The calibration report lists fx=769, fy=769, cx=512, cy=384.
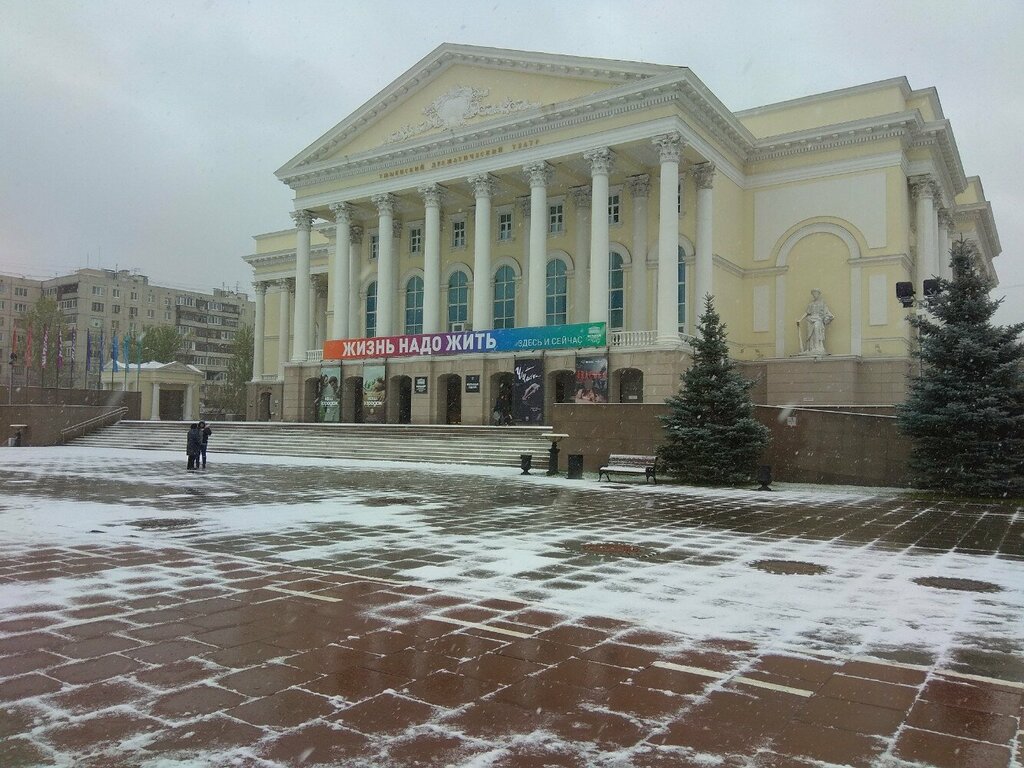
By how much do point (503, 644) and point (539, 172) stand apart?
108 ft

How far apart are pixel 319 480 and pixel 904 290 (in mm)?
16108

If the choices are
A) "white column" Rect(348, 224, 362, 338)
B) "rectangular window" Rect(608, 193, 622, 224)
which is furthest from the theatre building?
"white column" Rect(348, 224, 362, 338)

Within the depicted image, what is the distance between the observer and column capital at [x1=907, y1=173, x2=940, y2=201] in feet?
117

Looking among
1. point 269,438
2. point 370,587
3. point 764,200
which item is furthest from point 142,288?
point 370,587

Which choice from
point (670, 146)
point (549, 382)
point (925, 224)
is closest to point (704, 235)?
point (670, 146)

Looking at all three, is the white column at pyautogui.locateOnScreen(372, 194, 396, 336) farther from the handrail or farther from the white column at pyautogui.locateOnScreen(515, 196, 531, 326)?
the handrail

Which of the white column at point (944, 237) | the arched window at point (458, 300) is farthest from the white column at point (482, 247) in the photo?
the white column at point (944, 237)

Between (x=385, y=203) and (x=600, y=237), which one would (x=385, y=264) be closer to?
(x=385, y=203)

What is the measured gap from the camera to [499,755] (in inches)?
145

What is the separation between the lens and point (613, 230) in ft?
127

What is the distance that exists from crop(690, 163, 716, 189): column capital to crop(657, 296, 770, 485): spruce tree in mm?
15544

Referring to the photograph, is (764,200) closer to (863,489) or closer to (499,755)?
(863,489)

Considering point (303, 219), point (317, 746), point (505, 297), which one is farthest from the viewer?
point (303, 219)

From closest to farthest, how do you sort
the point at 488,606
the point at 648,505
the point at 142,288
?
the point at 488,606, the point at 648,505, the point at 142,288
